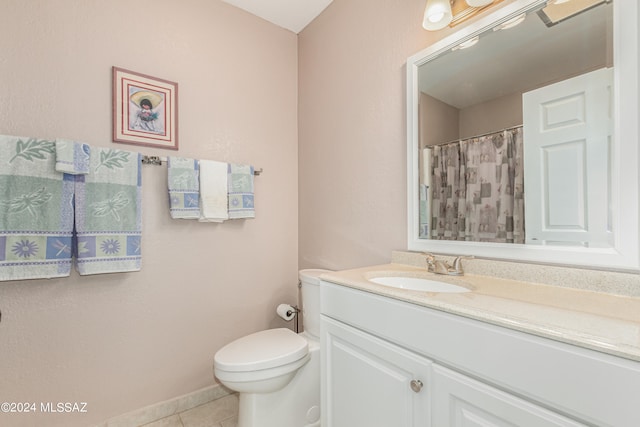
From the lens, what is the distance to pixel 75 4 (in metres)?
1.42

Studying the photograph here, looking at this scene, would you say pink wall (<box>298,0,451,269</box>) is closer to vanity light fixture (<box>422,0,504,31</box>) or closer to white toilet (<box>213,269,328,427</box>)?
vanity light fixture (<box>422,0,504,31</box>)

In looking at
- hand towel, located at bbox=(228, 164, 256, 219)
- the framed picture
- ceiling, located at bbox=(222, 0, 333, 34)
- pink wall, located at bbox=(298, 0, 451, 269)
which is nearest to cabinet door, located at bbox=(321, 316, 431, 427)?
pink wall, located at bbox=(298, 0, 451, 269)

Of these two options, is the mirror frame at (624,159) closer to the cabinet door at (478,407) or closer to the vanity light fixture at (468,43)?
the vanity light fixture at (468,43)

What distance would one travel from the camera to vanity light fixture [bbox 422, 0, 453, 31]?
47.0 inches

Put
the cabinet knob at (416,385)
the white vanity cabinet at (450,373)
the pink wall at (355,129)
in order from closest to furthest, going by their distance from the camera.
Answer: the white vanity cabinet at (450,373), the cabinet knob at (416,385), the pink wall at (355,129)

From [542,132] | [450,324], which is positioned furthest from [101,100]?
[542,132]

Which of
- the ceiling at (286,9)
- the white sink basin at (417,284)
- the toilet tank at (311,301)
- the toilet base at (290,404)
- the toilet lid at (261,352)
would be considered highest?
the ceiling at (286,9)

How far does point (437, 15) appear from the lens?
1213 mm

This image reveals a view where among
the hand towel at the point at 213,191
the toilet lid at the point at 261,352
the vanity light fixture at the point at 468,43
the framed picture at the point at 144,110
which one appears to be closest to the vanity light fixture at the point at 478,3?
the vanity light fixture at the point at 468,43

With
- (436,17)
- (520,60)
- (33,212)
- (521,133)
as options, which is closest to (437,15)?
(436,17)

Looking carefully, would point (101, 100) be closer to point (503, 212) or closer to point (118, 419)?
point (118, 419)

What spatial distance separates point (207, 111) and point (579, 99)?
1.78m

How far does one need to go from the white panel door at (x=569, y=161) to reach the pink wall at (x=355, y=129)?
1.74 feet

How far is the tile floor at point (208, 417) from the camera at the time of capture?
60.7 inches
